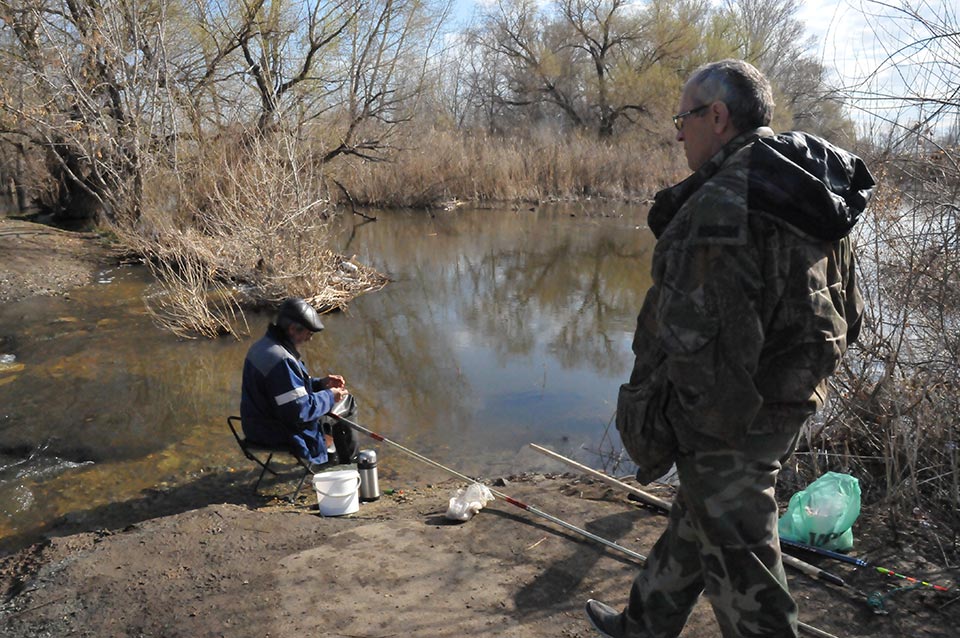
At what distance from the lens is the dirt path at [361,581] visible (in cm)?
310

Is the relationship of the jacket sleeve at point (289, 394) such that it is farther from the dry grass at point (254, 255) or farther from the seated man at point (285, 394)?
the dry grass at point (254, 255)

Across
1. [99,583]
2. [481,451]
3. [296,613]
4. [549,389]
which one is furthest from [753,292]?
[549,389]

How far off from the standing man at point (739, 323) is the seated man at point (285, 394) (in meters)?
3.08

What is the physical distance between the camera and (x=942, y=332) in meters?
4.08

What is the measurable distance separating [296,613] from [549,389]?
16.1ft

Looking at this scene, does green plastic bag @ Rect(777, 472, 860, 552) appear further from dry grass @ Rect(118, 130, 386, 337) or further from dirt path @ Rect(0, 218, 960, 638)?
dry grass @ Rect(118, 130, 386, 337)

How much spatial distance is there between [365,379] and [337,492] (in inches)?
143

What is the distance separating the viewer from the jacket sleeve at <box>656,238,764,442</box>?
1.97m

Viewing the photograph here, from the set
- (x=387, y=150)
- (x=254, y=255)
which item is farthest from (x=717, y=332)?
(x=387, y=150)

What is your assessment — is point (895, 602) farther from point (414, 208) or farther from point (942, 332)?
point (414, 208)

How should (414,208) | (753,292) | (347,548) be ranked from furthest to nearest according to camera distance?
1. (414,208)
2. (347,548)
3. (753,292)

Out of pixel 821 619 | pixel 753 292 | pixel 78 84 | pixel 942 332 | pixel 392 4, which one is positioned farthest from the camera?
pixel 392 4

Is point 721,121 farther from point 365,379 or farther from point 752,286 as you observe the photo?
point 365,379

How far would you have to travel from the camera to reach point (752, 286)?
198 centimetres
